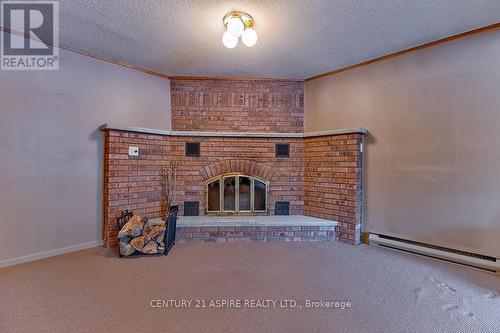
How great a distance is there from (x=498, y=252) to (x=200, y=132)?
144 inches

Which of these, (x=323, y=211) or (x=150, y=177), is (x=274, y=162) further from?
(x=150, y=177)

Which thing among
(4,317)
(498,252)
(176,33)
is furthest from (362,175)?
(4,317)

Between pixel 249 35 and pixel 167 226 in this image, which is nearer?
pixel 249 35

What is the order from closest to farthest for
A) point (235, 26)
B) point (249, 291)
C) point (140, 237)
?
point (249, 291) → point (235, 26) → point (140, 237)

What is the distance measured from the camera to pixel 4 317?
1704mm

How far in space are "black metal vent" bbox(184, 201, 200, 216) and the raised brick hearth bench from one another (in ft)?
0.88

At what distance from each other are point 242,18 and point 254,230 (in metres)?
2.49

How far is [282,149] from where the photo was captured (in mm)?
3793

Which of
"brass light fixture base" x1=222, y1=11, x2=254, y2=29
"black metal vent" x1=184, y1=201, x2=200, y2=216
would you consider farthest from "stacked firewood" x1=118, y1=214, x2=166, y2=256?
"brass light fixture base" x1=222, y1=11, x2=254, y2=29

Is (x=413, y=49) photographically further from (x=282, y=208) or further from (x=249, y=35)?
(x=282, y=208)
